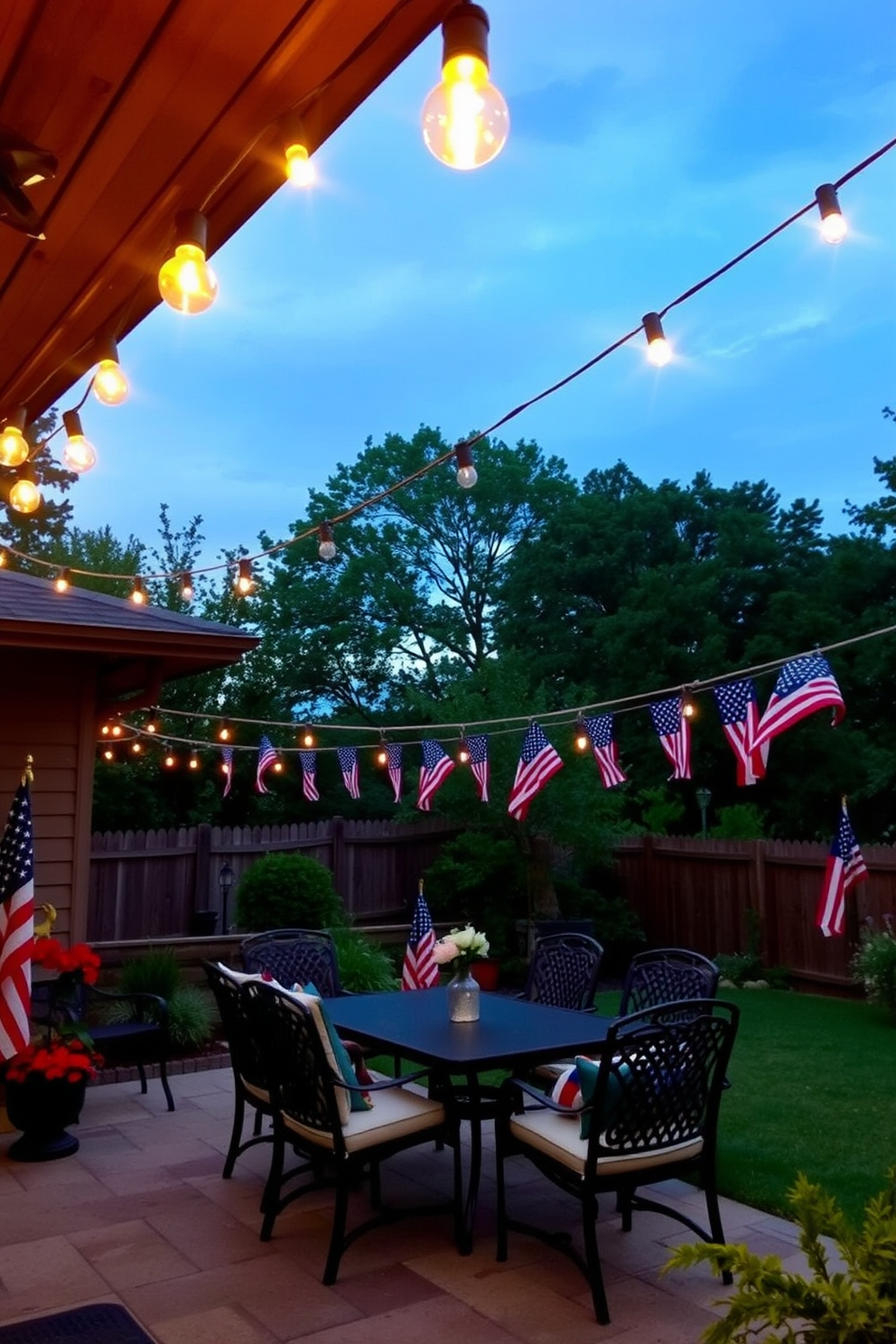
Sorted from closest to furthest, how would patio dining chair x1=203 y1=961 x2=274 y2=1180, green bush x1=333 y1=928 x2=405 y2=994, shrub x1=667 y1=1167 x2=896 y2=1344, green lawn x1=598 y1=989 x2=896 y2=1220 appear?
shrub x1=667 y1=1167 x2=896 y2=1344, patio dining chair x1=203 y1=961 x2=274 y2=1180, green lawn x1=598 y1=989 x2=896 y2=1220, green bush x1=333 y1=928 x2=405 y2=994

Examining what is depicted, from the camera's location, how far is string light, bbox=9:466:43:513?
404 centimetres

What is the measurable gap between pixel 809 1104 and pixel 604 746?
313cm

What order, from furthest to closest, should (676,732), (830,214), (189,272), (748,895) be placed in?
(748,895)
(676,732)
(830,214)
(189,272)

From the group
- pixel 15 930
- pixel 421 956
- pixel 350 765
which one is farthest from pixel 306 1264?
pixel 350 765

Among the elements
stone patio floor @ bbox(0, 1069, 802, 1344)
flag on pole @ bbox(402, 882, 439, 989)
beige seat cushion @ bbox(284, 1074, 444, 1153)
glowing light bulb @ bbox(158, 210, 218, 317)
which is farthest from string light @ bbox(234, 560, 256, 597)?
glowing light bulb @ bbox(158, 210, 218, 317)

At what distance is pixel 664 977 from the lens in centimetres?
474

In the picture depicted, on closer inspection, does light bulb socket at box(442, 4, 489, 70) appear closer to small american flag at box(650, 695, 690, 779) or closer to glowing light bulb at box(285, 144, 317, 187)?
glowing light bulb at box(285, 144, 317, 187)

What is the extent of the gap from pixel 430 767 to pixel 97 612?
3.95 metres

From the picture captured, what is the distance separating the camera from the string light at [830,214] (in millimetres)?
2982

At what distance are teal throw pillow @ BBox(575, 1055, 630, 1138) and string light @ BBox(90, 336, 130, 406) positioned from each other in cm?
257

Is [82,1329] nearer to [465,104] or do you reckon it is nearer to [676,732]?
[465,104]

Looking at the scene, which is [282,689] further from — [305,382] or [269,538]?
[305,382]

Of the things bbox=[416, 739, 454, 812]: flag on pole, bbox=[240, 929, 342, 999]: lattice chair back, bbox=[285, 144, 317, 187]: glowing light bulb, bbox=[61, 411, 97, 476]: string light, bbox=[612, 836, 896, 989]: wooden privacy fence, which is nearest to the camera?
bbox=[285, 144, 317, 187]: glowing light bulb

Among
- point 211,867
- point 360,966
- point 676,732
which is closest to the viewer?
point 676,732
